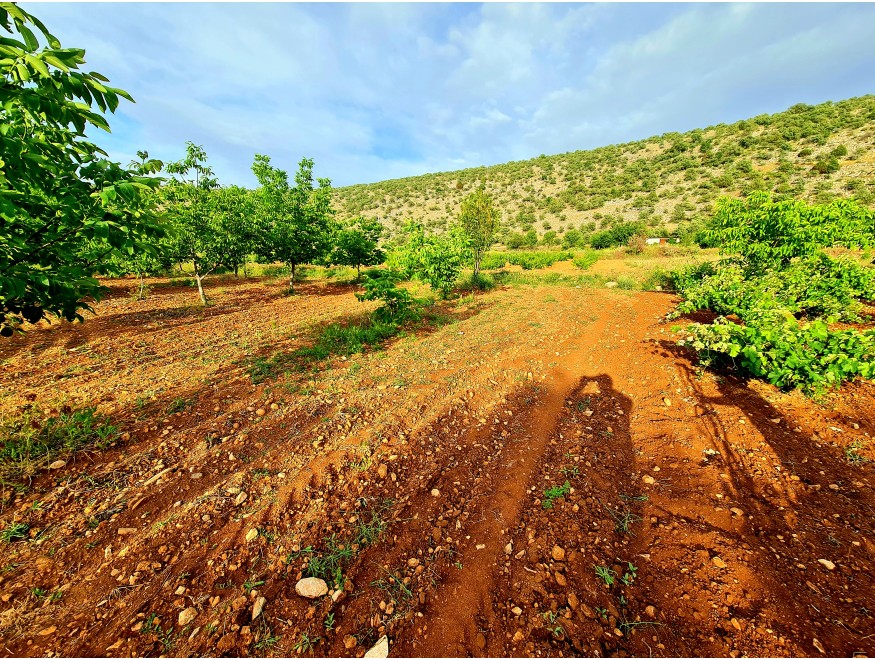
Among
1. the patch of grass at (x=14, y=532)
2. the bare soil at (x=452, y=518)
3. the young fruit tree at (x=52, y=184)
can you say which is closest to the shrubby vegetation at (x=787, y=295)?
the bare soil at (x=452, y=518)

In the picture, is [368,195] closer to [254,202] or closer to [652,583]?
[254,202]

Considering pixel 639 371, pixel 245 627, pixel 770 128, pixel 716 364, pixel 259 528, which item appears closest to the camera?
pixel 245 627

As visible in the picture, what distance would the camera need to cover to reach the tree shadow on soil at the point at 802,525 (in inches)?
87.1

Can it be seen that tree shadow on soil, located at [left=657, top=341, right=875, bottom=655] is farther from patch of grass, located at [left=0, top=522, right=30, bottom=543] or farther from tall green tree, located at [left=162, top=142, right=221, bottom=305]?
tall green tree, located at [left=162, top=142, right=221, bottom=305]

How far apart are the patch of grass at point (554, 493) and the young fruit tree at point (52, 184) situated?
15.5 ft

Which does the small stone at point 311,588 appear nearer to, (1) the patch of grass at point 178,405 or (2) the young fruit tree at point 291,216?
(1) the patch of grass at point 178,405

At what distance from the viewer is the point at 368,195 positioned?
194 feet

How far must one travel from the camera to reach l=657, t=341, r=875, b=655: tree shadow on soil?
2.21 meters

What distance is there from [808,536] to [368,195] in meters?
64.9

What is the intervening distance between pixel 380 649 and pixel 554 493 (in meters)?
2.30

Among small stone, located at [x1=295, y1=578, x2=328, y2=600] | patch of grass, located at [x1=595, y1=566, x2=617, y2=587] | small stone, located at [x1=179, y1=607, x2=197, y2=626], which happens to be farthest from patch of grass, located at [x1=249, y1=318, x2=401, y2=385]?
patch of grass, located at [x1=595, y1=566, x2=617, y2=587]

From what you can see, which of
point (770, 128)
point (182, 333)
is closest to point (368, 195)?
point (182, 333)

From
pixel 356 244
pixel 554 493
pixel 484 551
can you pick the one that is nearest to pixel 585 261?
pixel 356 244

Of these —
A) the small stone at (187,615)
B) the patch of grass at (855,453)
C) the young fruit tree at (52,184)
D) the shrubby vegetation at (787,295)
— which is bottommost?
the small stone at (187,615)
